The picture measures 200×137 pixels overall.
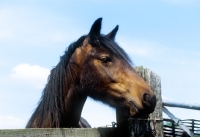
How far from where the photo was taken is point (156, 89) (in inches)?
130

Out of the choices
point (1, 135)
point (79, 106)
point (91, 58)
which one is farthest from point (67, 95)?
point (1, 135)

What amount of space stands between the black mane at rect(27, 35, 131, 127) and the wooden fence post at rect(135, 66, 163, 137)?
727 millimetres

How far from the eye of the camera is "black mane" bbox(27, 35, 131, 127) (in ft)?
13.6

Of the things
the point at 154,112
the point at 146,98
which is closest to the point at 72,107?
the point at 146,98

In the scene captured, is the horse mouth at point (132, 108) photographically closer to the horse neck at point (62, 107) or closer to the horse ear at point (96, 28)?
the horse neck at point (62, 107)

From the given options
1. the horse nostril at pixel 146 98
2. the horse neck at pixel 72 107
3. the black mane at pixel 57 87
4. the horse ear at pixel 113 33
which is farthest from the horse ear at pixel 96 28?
the horse nostril at pixel 146 98

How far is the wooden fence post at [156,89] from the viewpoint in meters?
3.07

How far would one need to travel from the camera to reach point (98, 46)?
440 centimetres

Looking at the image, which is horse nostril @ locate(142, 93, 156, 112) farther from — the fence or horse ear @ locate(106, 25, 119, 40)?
horse ear @ locate(106, 25, 119, 40)

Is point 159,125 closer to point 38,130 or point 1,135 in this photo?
point 38,130

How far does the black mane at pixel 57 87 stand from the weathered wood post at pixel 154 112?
2.44ft

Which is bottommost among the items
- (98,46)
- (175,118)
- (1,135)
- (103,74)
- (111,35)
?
(1,135)

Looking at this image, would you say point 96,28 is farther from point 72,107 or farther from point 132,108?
point 132,108

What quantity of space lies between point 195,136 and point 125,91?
847 mm
